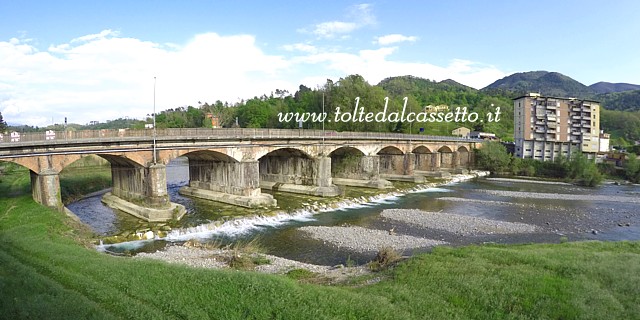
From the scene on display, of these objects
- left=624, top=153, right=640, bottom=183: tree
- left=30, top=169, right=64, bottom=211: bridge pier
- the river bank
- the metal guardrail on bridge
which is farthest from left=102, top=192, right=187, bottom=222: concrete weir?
left=624, top=153, right=640, bottom=183: tree

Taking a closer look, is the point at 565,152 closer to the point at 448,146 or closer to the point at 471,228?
the point at 448,146

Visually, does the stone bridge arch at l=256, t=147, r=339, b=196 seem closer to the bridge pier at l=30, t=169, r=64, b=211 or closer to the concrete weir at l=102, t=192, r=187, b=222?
the concrete weir at l=102, t=192, r=187, b=222

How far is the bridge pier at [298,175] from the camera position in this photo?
51959mm

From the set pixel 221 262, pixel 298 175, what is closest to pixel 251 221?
pixel 221 262

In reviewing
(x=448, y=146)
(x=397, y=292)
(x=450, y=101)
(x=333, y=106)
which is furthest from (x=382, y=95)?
(x=450, y=101)

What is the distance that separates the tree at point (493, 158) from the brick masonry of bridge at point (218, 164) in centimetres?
2464

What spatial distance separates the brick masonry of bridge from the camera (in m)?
30.2

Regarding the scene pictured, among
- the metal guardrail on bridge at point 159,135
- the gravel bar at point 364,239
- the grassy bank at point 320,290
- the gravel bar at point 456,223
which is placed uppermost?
the metal guardrail on bridge at point 159,135

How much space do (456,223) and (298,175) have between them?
81.1 feet

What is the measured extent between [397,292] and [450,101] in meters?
191

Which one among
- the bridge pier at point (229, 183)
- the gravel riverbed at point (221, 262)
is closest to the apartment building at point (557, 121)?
the bridge pier at point (229, 183)

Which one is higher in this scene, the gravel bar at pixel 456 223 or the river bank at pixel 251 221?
the river bank at pixel 251 221

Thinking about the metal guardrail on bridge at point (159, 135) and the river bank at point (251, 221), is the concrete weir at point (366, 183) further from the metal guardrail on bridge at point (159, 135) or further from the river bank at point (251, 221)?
the metal guardrail on bridge at point (159, 135)

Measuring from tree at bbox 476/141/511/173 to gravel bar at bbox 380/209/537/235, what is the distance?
166ft
